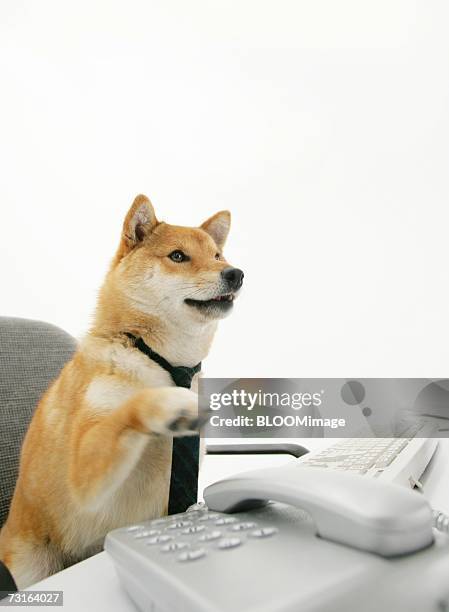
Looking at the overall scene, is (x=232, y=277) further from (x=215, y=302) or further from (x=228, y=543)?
(x=228, y=543)

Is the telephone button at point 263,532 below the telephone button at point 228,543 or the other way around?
below

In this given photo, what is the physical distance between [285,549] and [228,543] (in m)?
0.03

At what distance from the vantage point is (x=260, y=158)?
890 millimetres

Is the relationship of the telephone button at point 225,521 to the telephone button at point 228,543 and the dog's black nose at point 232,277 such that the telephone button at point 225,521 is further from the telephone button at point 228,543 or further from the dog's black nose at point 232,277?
the dog's black nose at point 232,277

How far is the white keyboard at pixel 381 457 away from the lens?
484mm

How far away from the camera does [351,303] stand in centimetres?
96

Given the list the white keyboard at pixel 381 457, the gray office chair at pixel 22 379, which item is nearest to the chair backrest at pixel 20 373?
the gray office chair at pixel 22 379

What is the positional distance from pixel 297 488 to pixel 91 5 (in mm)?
942

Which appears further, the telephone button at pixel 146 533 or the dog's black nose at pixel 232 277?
the dog's black nose at pixel 232 277

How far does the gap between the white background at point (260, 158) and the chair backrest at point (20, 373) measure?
64 millimetres

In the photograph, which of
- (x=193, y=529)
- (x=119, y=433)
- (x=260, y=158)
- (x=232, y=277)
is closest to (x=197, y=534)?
(x=193, y=529)

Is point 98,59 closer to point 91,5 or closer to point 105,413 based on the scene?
point 91,5

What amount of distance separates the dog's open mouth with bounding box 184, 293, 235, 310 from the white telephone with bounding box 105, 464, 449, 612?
6.3 inches

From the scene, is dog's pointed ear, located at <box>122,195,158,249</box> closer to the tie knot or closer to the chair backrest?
the tie knot
